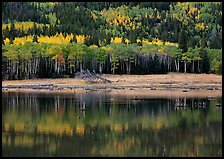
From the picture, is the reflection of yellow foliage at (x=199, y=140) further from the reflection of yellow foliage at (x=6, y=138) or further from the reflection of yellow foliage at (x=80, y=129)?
the reflection of yellow foliage at (x=6, y=138)

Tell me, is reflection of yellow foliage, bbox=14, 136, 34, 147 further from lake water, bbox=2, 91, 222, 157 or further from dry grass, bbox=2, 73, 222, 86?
dry grass, bbox=2, 73, 222, 86

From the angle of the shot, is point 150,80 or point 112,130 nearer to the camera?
point 112,130

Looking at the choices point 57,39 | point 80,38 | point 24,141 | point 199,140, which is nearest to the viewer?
point 24,141

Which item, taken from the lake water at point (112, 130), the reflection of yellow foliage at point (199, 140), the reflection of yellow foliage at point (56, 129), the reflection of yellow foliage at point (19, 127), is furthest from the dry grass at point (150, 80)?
the reflection of yellow foliage at point (199, 140)

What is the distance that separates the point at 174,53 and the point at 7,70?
4569 cm

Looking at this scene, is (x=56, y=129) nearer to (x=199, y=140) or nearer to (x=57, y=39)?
(x=199, y=140)

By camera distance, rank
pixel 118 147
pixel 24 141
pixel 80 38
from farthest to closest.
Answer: pixel 80 38 < pixel 24 141 < pixel 118 147

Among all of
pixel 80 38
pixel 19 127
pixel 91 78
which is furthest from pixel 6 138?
pixel 80 38

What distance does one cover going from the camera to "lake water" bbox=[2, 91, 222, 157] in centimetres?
3020

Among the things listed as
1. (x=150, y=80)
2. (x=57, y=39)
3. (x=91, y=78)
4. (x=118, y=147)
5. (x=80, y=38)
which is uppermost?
(x=80, y=38)

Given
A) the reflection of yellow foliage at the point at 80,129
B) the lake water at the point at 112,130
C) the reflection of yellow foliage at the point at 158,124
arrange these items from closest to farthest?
the lake water at the point at 112,130
the reflection of yellow foliage at the point at 80,129
the reflection of yellow foliage at the point at 158,124

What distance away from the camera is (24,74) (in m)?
124

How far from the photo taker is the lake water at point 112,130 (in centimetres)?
3020

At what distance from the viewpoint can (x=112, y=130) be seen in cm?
3819
